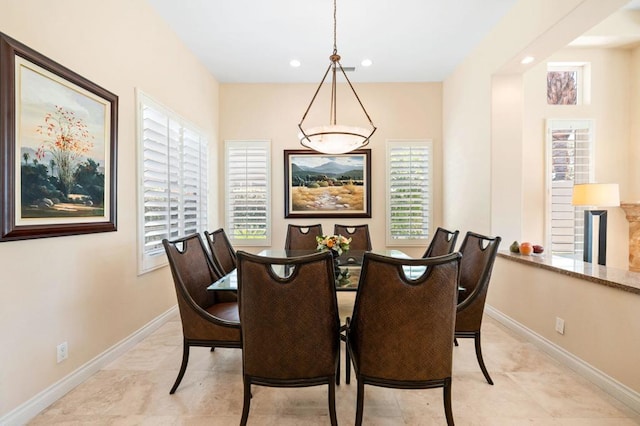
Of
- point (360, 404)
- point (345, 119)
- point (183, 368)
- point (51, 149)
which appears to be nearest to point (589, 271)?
point (360, 404)

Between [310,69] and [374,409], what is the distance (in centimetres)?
409

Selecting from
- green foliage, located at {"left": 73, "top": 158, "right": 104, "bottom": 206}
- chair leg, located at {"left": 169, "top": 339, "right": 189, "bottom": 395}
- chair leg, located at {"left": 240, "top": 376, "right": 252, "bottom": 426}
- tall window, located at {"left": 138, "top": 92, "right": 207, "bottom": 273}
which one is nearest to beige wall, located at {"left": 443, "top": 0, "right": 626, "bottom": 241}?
chair leg, located at {"left": 240, "top": 376, "right": 252, "bottom": 426}

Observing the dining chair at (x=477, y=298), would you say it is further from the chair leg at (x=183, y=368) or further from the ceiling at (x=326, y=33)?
the ceiling at (x=326, y=33)

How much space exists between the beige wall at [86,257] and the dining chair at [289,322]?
1.33 metres

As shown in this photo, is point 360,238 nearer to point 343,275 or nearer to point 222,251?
point 343,275

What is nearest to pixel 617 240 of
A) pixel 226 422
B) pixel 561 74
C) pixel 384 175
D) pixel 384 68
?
pixel 561 74

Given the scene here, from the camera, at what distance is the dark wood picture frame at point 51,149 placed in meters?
1.67

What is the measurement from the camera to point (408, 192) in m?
4.80

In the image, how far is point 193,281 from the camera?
227 centimetres

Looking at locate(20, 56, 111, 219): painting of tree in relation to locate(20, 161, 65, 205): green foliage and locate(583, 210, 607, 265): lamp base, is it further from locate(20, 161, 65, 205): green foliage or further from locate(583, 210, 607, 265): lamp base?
locate(583, 210, 607, 265): lamp base

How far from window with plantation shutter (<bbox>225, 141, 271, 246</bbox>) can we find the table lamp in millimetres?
4061

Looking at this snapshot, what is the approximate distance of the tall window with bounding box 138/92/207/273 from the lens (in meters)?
2.89

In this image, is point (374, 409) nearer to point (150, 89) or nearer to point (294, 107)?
point (150, 89)

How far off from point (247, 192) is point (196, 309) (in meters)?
3.04
